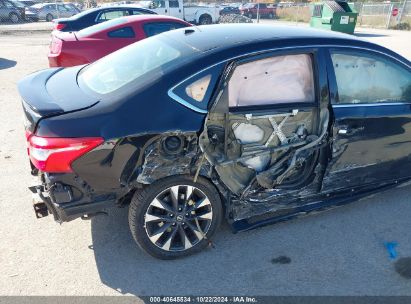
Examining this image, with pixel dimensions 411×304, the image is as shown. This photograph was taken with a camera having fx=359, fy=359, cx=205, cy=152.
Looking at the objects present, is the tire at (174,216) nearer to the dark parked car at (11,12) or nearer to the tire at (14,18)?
the dark parked car at (11,12)

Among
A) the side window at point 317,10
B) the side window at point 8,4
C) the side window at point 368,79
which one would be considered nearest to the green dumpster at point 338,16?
the side window at point 317,10

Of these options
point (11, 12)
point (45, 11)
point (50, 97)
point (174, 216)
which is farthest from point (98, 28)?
point (45, 11)

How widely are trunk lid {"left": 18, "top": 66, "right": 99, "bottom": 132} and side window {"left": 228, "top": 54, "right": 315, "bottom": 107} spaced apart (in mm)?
1072

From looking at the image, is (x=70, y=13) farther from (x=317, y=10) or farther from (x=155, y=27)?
(x=155, y=27)

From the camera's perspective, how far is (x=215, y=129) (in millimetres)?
2725

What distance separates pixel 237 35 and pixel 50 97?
157 cm

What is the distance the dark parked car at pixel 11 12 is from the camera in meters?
23.5

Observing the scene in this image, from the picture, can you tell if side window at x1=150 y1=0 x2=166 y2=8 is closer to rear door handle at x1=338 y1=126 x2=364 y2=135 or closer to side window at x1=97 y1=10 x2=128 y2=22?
side window at x1=97 y1=10 x2=128 y2=22

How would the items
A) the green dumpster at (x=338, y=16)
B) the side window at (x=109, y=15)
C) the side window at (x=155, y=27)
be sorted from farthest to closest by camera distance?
1. the green dumpster at (x=338, y=16)
2. the side window at (x=109, y=15)
3. the side window at (x=155, y=27)

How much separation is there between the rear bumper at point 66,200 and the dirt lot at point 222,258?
1.57ft

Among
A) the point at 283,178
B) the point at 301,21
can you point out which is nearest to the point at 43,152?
the point at 283,178

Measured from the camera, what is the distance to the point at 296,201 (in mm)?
3189

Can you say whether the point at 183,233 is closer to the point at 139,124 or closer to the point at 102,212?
the point at 102,212

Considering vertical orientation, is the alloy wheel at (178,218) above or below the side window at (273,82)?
below
